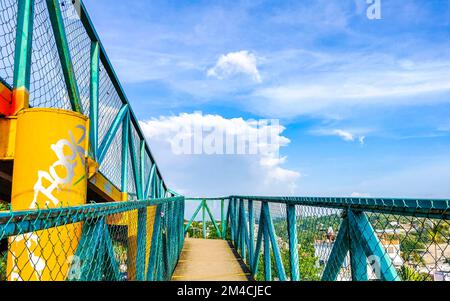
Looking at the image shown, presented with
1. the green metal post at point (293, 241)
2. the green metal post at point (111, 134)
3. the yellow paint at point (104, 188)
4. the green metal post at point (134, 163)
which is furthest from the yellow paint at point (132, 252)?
the green metal post at point (134, 163)

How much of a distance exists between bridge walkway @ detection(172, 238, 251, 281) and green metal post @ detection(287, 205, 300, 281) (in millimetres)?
2475

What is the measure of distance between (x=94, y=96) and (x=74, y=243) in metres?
2.20

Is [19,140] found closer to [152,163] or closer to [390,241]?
[390,241]

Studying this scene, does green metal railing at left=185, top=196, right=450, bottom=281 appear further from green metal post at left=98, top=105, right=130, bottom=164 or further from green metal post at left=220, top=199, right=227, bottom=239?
green metal post at left=220, top=199, right=227, bottom=239

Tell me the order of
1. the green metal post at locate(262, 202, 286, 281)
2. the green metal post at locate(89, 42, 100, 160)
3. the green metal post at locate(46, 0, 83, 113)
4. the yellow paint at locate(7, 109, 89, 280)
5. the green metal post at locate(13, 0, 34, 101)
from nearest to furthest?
the yellow paint at locate(7, 109, 89, 280) → the green metal post at locate(13, 0, 34, 101) → the green metal post at locate(46, 0, 83, 113) → the green metal post at locate(262, 202, 286, 281) → the green metal post at locate(89, 42, 100, 160)

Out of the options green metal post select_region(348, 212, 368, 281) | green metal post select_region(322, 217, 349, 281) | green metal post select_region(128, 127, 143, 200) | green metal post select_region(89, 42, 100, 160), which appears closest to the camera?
green metal post select_region(348, 212, 368, 281)

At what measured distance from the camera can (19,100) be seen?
2697mm

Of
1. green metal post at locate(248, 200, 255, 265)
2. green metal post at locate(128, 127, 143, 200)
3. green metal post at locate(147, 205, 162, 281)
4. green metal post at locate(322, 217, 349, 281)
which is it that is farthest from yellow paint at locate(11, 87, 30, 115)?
green metal post at locate(248, 200, 255, 265)

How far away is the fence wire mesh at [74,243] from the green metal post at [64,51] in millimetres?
1373

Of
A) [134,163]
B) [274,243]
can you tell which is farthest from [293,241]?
[134,163]

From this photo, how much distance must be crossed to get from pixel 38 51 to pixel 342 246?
9.71ft

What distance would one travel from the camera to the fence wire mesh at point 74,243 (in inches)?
48.7

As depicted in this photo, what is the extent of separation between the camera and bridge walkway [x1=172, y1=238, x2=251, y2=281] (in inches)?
217
